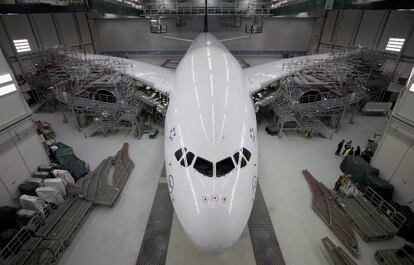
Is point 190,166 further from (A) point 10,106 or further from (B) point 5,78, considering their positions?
(B) point 5,78

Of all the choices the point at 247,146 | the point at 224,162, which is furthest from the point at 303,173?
the point at 224,162

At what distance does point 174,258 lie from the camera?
762cm

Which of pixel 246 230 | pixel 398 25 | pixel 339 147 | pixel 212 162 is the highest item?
pixel 398 25

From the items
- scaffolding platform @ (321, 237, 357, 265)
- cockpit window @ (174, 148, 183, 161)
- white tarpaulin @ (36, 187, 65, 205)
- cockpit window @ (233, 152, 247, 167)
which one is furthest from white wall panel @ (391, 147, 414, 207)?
white tarpaulin @ (36, 187, 65, 205)

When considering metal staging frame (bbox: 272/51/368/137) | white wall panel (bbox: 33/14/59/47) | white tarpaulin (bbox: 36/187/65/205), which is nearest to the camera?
white tarpaulin (bbox: 36/187/65/205)

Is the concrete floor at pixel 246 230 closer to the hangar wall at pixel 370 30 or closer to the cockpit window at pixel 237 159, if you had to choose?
the cockpit window at pixel 237 159

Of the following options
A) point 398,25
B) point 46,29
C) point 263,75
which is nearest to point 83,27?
point 46,29

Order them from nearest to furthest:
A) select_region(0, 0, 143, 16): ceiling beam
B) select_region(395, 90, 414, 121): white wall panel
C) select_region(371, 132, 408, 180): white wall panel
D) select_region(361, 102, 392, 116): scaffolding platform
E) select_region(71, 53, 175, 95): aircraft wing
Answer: select_region(395, 90, 414, 121): white wall panel < select_region(371, 132, 408, 180): white wall panel < select_region(0, 0, 143, 16): ceiling beam < select_region(71, 53, 175, 95): aircraft wing < select_region(361, 102, 392, 116): scaffolding platform

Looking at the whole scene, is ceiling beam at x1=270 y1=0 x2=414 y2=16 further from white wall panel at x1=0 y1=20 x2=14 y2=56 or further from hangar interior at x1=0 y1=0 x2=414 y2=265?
white wall panel at x1=0 y1=20 x2=14 y2=56

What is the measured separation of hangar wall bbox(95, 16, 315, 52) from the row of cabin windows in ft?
99.7

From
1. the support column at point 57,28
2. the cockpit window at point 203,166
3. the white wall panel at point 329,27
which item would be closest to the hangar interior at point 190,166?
the cockpit window at point 203,166

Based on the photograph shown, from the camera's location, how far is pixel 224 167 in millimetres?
6008

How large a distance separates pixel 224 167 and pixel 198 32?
3176 centimetres

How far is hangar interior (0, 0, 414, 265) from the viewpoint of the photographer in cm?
779
